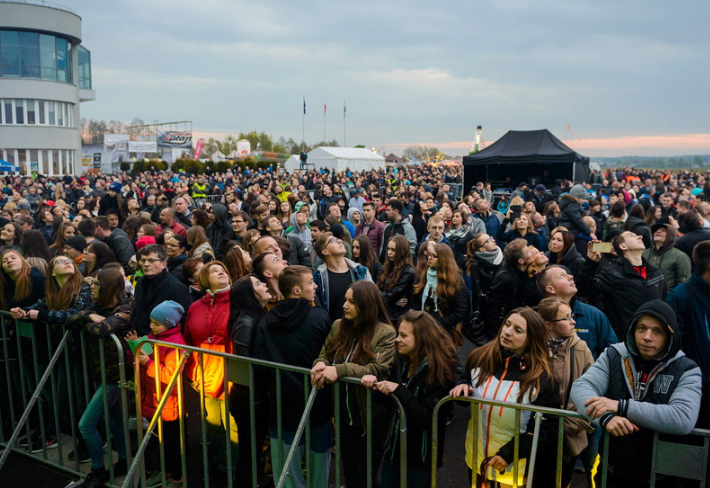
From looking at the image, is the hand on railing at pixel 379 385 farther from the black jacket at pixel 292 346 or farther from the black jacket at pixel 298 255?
the black jacket at pixel 298 255

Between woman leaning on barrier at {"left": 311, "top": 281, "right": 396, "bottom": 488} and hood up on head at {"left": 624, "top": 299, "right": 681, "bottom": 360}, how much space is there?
137cm

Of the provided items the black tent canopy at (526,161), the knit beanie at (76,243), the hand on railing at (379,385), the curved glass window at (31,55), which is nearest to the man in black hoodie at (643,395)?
the hand on railing at (379,385)

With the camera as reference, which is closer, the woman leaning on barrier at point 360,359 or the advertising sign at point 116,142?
the woman leaning on barrier at point 360,359

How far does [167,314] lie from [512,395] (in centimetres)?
255

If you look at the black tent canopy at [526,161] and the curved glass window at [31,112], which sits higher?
the curved glass window at [31,112]

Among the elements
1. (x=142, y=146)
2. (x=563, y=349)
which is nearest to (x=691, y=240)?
(x=563, y=349)

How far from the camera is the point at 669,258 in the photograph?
5.69 m

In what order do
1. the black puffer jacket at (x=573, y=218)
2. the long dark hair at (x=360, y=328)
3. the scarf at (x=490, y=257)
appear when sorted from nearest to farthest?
the long dark hair at (x=360, y=328) → the scarf at (x=490, y=257) → the black puffer jacket at (x=573, y=218)

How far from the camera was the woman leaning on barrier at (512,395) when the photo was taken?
9.99 feet

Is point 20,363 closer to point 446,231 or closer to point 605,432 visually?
point 605,432

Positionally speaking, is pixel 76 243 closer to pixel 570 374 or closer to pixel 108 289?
pixel 108 289

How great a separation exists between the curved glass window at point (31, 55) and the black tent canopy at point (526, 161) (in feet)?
131

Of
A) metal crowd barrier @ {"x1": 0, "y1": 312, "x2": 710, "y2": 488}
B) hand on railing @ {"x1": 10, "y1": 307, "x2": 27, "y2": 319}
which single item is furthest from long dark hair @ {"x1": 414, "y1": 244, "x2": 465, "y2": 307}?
hand on railing @ {"x1": 10, "y1": 307, "x2": 27, "y2": 319}

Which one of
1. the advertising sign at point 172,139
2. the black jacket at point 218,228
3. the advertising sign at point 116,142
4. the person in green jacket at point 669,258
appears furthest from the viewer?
the advertising sign at point 172,139
